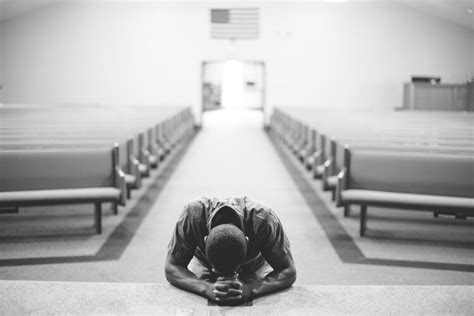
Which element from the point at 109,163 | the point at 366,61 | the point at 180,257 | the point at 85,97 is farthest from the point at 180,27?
the point at 180,257

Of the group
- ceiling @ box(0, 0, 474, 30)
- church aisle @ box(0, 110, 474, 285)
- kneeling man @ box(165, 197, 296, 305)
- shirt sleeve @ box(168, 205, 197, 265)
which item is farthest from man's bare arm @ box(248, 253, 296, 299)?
ceiling @ box(0, 0, 474, 30)

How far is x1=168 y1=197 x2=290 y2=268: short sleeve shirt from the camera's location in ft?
6.92

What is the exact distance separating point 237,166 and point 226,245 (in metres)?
5.96

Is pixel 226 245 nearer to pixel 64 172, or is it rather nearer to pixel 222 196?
pixel 64 172

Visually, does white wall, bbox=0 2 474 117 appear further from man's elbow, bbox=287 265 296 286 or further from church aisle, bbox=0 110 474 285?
man's elbow, bbox=287 265 296 286

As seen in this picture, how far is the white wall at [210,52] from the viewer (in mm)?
14688

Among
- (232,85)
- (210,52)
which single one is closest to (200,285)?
(210,52)

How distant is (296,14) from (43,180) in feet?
38.3

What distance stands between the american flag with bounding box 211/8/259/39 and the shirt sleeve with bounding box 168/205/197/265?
12.9 m

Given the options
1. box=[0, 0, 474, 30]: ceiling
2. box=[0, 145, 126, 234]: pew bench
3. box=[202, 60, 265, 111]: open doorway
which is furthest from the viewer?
box=[202, 60, 265, 111]: open doorway

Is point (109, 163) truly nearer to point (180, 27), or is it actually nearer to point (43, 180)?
point (43, 180)

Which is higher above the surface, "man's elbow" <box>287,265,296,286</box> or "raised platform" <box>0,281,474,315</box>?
"man's elbow" <box>287,265,296,286</box>

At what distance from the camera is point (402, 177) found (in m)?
4.41

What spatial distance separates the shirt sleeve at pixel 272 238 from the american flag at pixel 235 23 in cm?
1288
